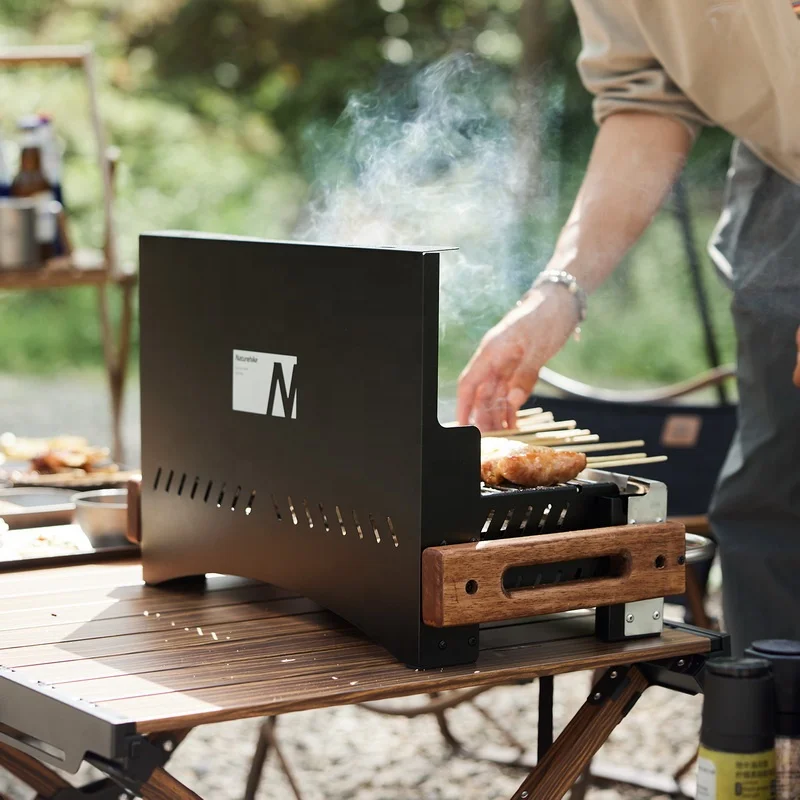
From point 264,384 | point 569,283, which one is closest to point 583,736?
point 264,384

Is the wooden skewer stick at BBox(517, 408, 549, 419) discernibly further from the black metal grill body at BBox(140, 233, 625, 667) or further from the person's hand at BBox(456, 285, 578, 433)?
the black metal grill body at BBox(140, 233, 625, 667)

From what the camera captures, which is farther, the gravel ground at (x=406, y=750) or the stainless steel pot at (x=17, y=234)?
the stainless steel pot at (x=17, y=234)

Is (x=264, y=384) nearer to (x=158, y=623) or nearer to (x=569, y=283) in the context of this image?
(x=158, y=623)

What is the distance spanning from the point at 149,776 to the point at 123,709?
0.20 feet

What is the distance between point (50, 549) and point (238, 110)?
9276 millimetres

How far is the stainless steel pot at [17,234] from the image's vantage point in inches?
132

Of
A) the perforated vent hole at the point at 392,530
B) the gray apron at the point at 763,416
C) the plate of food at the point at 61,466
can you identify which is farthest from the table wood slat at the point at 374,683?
the plate of food at the point at 61,466

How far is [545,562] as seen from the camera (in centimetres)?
135

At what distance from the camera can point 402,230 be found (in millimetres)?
2574

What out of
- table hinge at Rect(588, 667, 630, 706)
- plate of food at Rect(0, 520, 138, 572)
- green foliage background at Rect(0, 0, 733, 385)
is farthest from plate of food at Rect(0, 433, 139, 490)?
green foliage background at Rect(0, 0, 733, 385)

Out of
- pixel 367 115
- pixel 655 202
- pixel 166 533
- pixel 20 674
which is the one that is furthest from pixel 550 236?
pixel 20 674

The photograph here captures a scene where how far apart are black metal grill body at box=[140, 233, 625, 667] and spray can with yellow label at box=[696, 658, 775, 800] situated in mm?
256

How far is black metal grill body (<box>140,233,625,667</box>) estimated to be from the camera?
4.29 feet

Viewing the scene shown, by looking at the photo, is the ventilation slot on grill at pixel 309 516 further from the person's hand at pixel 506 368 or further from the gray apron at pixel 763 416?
the gray apron at pixel 763 416
